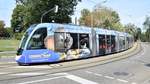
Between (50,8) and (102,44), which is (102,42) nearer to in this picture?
(102,44)

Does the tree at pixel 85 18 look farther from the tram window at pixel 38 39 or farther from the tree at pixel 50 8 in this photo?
the tram window at pixel 38 39

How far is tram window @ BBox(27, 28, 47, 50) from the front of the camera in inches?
851

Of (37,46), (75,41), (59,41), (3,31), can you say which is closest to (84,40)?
(75,41)

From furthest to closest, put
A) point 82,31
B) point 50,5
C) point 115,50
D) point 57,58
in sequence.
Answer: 1. point 50,5
2. point 115,50
3. point 82,31
4. point 57,58

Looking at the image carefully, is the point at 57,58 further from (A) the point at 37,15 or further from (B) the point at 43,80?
(A) the point at 37,15

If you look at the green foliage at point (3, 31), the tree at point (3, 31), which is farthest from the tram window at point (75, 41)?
the tree at point (3, 31)

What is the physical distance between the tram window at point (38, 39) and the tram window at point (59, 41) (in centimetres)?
97

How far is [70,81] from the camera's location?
14758 millimetres

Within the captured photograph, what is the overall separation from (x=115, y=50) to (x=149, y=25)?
13718 centimetres

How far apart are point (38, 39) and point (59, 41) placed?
184 centimetres

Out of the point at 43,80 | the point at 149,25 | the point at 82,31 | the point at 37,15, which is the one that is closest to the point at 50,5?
the point at 37,15

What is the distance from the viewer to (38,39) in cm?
2186

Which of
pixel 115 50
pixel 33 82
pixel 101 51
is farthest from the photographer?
pixel 115 50

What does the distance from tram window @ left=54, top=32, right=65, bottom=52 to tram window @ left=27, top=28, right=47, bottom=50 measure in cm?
97
